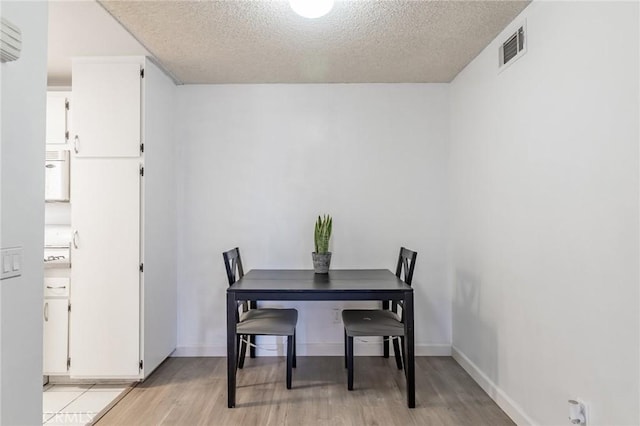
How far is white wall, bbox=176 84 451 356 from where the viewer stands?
3291 millimetres

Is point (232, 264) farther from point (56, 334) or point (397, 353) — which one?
point (397, 353)

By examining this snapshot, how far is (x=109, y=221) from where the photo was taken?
8.73ft

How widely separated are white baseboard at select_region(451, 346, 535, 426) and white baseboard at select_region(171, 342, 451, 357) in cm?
20

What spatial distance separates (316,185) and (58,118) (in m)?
2.10

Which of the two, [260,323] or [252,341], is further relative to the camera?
[252,341]

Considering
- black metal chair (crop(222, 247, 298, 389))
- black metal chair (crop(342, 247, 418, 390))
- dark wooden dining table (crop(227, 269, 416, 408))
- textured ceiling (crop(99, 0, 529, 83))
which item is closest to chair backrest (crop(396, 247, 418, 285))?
black metal chair (crop(342, 247, 418, 390))

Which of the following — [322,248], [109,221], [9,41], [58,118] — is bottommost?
[322,248]

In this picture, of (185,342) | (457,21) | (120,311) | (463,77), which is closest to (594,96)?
(457,21)

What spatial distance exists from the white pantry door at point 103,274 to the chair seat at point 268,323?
82cm

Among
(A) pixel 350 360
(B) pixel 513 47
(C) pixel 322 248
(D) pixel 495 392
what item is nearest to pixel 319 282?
(C) pixel 322 248

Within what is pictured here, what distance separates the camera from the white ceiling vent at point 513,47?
82.4 inches

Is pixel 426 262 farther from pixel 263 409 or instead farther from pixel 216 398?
pixel 216 398

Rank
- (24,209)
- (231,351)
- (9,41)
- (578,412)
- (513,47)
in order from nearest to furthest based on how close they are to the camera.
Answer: (9,41), (24,209), (578,412), (513,47), (231,351)

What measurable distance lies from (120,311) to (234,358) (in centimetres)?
98
